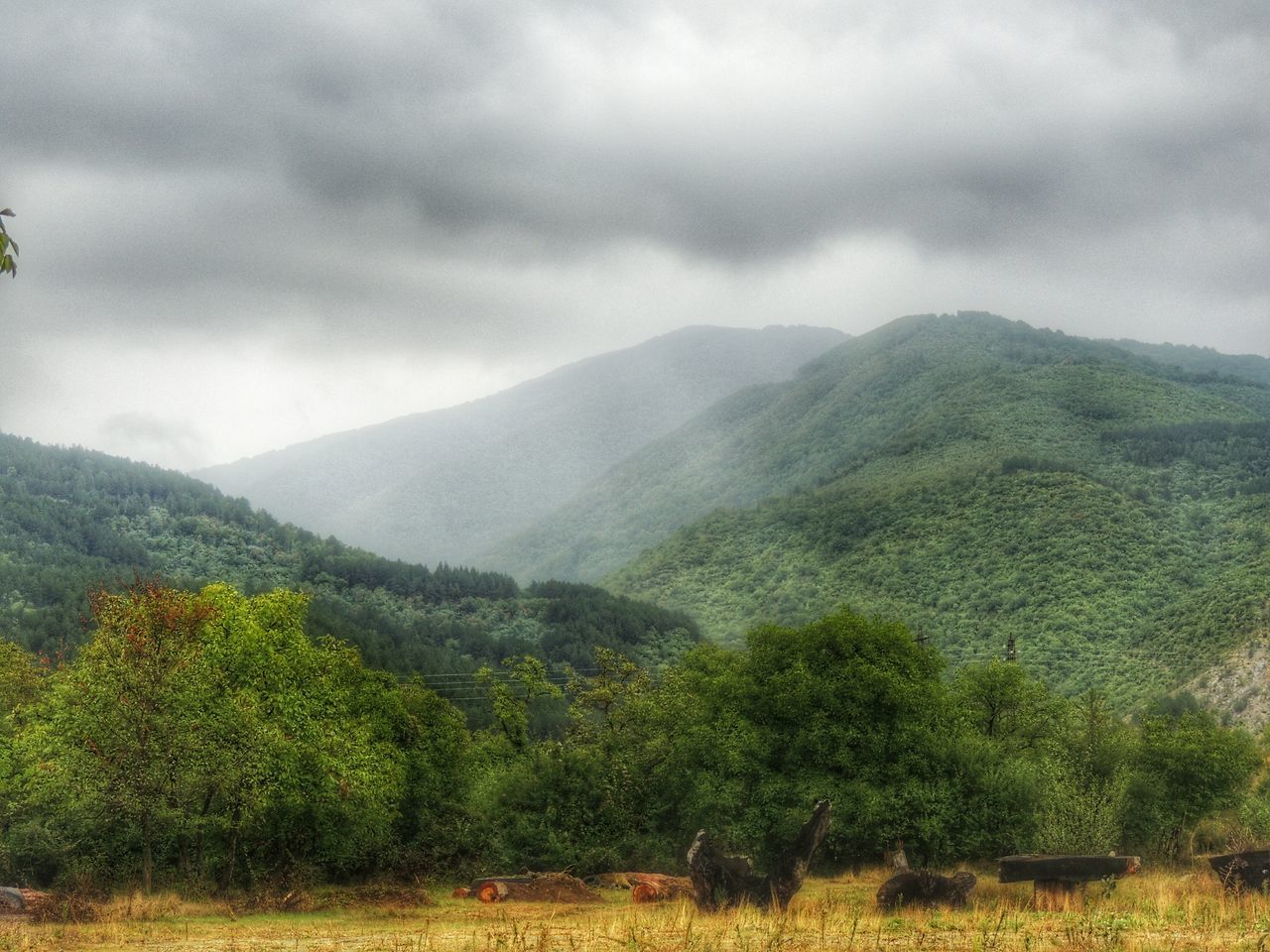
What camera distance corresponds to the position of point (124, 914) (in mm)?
23812

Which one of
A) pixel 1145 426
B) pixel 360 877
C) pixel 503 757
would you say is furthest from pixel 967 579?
pixel 360 877

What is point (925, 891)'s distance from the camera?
22781 mm

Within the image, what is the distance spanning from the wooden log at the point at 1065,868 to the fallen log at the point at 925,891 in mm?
1104

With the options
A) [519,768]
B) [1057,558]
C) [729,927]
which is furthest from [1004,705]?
[1057,558]

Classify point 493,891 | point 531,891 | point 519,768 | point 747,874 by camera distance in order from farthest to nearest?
point 519,768 < point 531,891 < point 493,891 < point 747,874

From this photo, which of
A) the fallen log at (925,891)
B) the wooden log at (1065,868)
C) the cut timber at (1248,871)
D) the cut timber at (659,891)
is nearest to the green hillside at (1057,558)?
the cut timber at (659,891)

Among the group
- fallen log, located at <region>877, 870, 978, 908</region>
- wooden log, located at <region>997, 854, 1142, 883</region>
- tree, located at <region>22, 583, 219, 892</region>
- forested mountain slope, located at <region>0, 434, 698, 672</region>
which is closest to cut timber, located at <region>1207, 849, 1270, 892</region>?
wooden log, located at <region>997, 854, 1142, 883</region>

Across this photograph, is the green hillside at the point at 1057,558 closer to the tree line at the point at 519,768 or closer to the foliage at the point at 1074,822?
the tree line at the point at 519,768

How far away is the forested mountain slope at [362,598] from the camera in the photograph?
122312 mm

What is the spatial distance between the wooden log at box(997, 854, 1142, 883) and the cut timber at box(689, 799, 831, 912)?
4.35 meters

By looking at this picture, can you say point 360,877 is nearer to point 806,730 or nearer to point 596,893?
point 596,893

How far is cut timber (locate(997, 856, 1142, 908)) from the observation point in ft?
73.8

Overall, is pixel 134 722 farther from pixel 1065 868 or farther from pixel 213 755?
pixel 1065 868

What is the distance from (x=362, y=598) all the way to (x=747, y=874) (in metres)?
167
